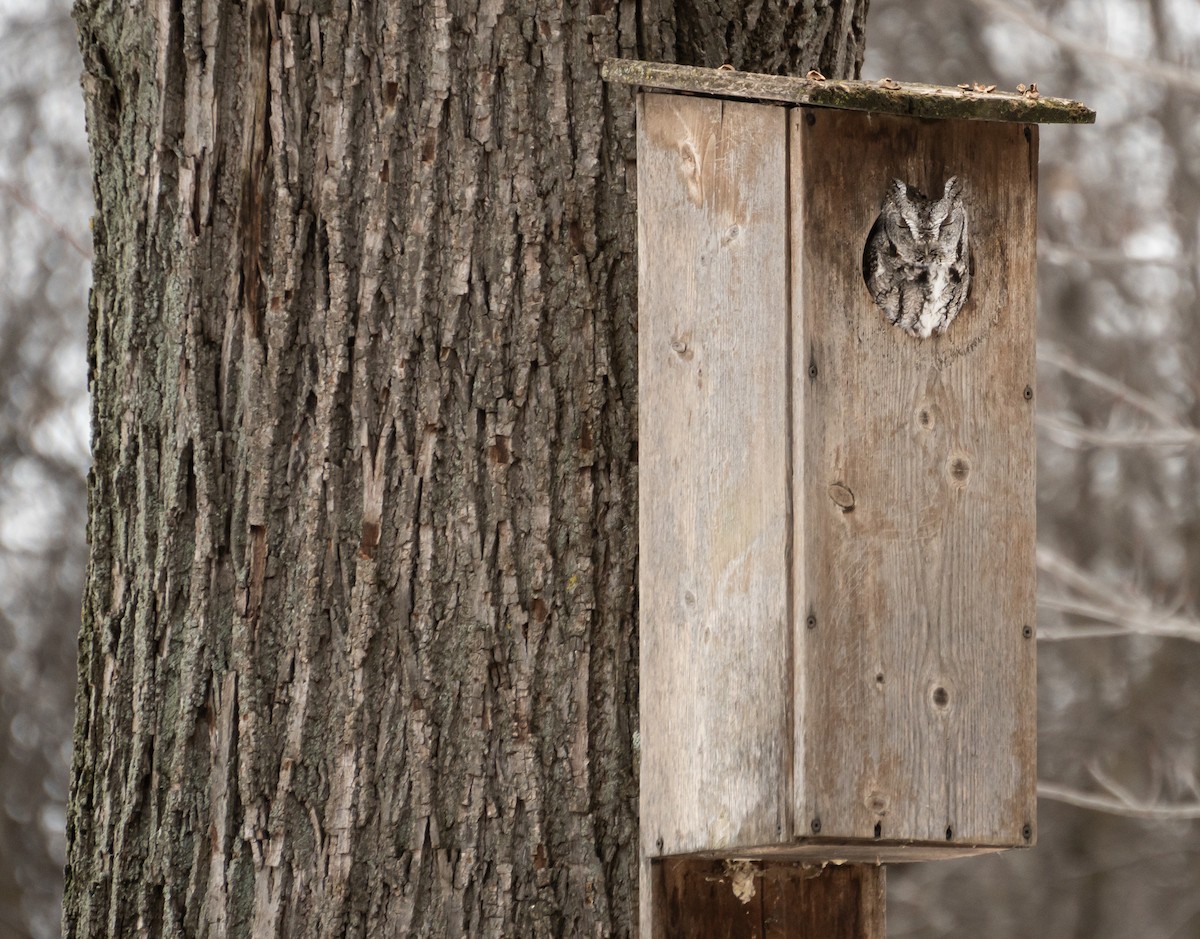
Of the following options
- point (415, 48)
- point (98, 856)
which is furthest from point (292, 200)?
point (98, 856)

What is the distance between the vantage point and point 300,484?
2186mm

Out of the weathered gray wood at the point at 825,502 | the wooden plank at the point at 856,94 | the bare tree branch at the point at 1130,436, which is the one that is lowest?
the weathered gray wood at the point at 825,502

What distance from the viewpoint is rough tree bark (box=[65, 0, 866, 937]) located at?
2.14 m

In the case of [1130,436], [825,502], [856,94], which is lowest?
[825,502]

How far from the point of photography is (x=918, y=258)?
2.06 m

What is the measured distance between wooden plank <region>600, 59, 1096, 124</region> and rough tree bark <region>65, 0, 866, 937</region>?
17 centimetres

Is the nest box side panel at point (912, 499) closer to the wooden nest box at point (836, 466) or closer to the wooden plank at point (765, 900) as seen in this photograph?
the wooden nest box at point (836, 466)

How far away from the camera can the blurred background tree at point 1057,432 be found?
7.62m

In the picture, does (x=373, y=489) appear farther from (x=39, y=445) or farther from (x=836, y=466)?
(x=39, y=445)

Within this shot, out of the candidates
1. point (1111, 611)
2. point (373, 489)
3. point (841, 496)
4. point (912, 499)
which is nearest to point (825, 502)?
point (841, 496)

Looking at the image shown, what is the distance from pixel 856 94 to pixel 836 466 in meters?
0.46

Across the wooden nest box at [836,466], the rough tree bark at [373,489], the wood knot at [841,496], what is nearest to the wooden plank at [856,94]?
the wooden nest box at [836,466]

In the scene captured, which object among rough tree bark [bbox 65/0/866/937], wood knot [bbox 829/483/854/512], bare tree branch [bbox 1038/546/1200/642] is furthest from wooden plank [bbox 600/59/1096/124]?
bare tree branch [bbox 1038/546/1200/642]

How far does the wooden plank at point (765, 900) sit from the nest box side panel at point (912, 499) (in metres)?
0.29
